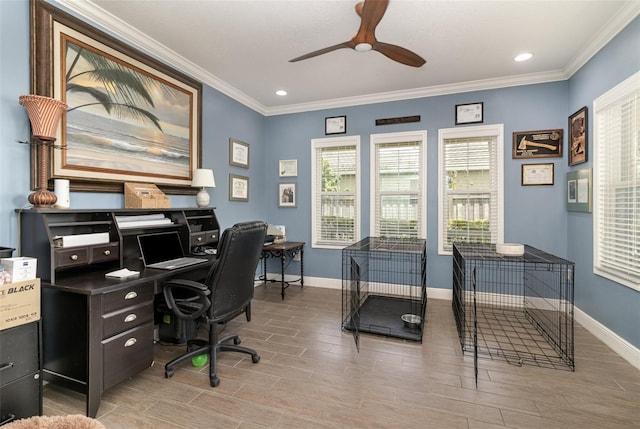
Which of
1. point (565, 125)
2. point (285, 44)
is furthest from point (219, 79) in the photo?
point (565, 125)

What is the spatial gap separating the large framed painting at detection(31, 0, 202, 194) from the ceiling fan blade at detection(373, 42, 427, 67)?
87.8 inches

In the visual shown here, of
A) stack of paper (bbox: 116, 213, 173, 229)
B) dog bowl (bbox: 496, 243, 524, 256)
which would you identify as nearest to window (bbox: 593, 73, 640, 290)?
dog bowl (bbox: 496, 243, 524, 256)

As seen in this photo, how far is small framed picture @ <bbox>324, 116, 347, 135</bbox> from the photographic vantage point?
4.61 meters

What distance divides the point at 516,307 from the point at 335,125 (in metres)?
3.55

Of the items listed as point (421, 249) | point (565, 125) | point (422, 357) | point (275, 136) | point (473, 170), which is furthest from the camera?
point (275, 136)

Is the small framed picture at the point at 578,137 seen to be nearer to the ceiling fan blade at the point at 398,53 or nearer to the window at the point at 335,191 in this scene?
the ceiling fan blade at the point at 398,53

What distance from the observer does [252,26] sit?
2695mm

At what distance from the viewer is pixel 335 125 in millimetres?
4656

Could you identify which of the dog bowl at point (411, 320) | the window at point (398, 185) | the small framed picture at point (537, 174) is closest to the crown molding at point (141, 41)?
the window at point (398, 185)

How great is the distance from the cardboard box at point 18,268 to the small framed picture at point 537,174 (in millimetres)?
4797

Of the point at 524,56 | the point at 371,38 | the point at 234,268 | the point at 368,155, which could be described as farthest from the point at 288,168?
the point at 524,56

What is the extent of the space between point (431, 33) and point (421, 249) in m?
2.16

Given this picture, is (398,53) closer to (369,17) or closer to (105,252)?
(369,17)

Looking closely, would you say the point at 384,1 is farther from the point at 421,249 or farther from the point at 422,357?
the point at 422,357
